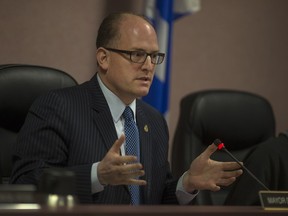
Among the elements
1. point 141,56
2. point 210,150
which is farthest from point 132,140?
point 210,150

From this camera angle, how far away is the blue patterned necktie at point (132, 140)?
2.77m

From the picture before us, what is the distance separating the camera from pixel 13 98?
2.88m

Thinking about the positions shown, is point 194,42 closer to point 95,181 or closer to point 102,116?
point 102,116

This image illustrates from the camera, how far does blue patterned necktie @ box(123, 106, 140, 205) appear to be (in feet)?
9.09

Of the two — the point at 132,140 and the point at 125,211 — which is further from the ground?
the point at 125,211

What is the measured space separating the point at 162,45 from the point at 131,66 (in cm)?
115

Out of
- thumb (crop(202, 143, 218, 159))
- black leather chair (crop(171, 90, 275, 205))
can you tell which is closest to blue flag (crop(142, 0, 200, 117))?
black leather chair (crop(171, 90, 275, 205))

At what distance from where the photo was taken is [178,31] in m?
4.58

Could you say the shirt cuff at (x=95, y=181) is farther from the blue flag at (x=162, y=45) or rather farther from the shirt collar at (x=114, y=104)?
the blue flag at (x=162, y=45)

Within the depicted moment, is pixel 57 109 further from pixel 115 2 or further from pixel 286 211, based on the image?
pixel 115 2

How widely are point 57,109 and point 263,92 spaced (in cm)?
244

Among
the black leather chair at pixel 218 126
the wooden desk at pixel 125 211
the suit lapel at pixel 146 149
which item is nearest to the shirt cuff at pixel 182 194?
the suit lapel at pixel 146 149

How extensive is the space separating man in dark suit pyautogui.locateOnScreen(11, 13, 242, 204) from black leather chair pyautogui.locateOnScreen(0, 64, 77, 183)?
6.7 inches

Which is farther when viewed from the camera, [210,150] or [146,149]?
[146,149]
